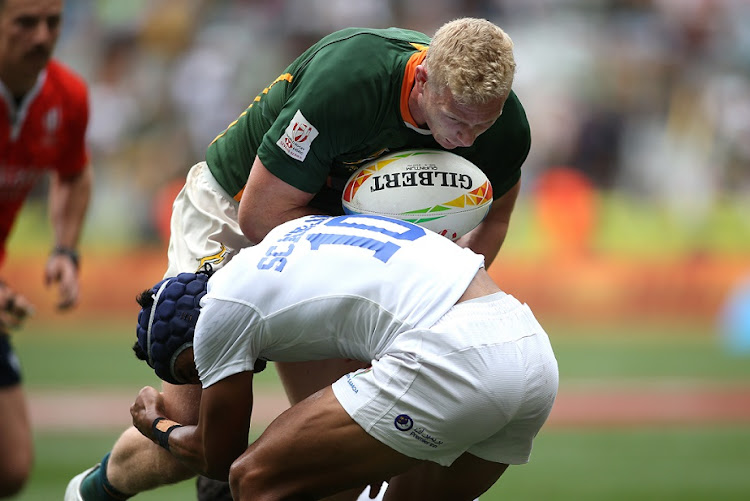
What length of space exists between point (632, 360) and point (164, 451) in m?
9.06

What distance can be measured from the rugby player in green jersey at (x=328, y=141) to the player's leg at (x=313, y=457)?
25.0 inches

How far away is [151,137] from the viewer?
Answer: 15.8m

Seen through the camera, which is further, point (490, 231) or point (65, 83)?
point (65, 83)

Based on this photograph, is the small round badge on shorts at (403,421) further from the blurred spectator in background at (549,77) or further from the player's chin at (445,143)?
the blurred spectator in background at (549,77)

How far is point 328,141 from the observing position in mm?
4316

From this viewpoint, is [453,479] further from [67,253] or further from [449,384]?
[67,253]

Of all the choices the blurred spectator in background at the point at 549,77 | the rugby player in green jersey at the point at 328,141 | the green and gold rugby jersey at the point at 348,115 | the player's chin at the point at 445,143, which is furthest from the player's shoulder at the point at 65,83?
the blurred spectator in background at the point at 549,77

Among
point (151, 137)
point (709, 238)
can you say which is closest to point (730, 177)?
point (709, 238)

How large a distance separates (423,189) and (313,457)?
113 centimetres

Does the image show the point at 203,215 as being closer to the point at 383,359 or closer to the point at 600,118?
the point at 383,359

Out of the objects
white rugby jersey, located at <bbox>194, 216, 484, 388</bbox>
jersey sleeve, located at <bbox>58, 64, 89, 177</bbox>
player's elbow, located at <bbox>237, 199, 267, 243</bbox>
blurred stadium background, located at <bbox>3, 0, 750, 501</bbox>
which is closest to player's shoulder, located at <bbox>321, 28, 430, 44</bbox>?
player's elbow, located at <bbox>237, 199, 267, 243</bbox>

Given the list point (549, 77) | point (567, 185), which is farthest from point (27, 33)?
point (549, 77)

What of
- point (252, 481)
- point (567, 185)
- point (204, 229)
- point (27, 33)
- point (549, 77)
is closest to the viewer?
point (252, 481)

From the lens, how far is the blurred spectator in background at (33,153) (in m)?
5.90
